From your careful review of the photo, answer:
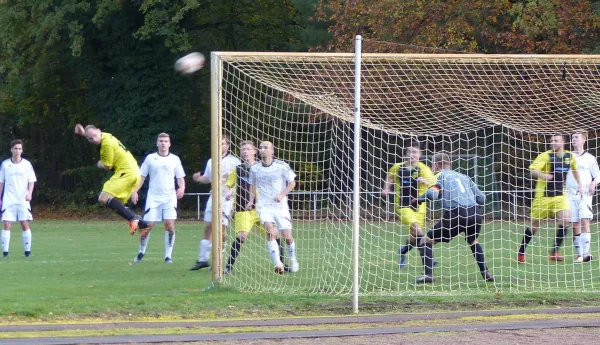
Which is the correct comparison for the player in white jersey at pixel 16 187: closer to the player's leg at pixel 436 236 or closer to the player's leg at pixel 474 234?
the player's leg at pixel 436 236

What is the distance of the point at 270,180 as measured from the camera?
11.4m

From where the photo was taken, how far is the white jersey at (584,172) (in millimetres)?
12539

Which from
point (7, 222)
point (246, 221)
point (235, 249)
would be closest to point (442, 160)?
point (246, 221)

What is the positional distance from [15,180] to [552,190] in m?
8.65

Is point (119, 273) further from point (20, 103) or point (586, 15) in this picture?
point (20, 103)

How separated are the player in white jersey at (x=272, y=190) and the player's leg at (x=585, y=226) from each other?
163 inches

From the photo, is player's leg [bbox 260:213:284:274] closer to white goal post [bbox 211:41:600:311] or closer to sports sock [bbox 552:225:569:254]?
white goal post [bbox 211:41:600:311]

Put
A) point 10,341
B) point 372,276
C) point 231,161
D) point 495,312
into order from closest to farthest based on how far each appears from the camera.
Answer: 1. point 10,341
2. point 495,312
3. point 372,276
4. point 231,161

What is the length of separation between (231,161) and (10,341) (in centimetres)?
514

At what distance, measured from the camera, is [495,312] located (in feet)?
28.9

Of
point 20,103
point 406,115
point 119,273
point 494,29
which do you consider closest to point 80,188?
point 20,103

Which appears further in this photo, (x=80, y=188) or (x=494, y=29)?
(x=80, y=188)

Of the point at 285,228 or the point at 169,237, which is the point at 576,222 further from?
the point at 169,237

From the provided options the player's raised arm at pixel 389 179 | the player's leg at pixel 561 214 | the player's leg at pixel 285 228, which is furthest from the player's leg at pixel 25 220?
the player's leg at pixel 561 214
